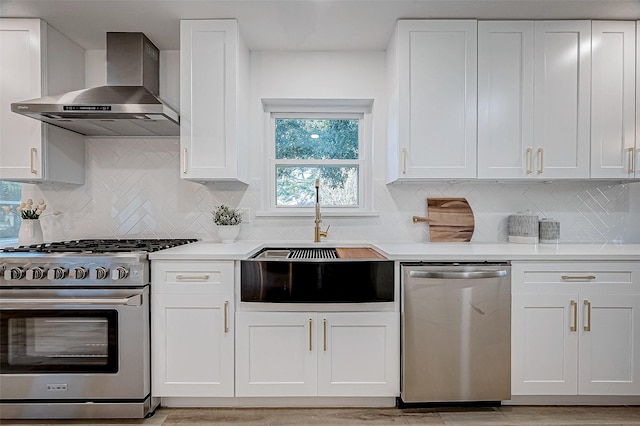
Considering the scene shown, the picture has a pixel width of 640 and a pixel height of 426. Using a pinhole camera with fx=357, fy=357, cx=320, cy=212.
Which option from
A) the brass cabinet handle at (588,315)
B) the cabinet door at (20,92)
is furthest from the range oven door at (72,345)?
the brass cabinet handle at (588,315)

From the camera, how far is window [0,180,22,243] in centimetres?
265

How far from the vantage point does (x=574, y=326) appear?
2008 millimetres

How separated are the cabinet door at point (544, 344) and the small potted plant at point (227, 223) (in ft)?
6.03

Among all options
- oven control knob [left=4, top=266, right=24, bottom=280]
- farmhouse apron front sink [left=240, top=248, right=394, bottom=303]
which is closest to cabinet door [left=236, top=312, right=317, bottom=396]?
farmhouse apron front sink [left=240, top=248, right=394, bottom=303]

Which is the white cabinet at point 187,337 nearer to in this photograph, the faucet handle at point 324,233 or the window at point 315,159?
the faucet handle at point 324,233

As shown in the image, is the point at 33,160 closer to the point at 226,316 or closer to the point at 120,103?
the point at 120,103

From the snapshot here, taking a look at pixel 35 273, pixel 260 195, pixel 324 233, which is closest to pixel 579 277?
pixel 324 233

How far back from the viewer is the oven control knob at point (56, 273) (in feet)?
6.20

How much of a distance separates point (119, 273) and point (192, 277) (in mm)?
369

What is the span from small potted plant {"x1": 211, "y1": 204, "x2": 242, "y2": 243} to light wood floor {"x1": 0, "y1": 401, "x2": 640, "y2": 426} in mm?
1095

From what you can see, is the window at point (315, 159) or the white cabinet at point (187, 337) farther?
the window at point (315, 159)

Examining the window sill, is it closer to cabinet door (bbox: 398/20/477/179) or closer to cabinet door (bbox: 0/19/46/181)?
cabinet door (bbox: 398/20/477/179)

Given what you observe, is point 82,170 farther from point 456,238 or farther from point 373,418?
point 456,238

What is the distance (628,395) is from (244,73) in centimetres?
311
